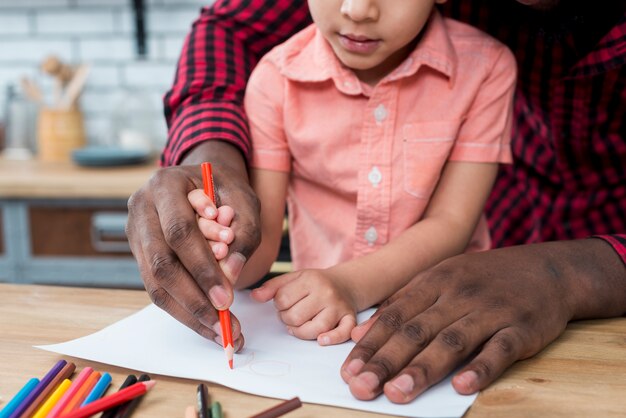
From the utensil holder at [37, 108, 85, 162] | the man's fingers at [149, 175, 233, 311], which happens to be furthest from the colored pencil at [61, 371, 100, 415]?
the utensil holder at [37, 108, 85, 162]

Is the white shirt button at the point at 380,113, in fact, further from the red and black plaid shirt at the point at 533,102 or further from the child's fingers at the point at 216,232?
the child's fingers at the point at 216,232

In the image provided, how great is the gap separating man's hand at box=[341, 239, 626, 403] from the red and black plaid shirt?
13.6 inches

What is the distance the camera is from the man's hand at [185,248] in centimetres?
60

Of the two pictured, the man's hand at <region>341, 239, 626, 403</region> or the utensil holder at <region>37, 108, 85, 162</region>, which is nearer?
the man's hand at <region>341, 239, 626, 403</region>

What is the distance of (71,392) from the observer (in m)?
0.51

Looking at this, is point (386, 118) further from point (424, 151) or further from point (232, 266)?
point (232, 266)

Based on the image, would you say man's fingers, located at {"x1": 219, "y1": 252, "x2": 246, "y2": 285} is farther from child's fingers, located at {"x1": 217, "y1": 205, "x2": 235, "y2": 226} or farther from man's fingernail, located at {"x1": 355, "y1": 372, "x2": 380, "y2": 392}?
man's fingernail, located at {"x1": 355, "y1": 372, "x2": 380, "y2": 392}

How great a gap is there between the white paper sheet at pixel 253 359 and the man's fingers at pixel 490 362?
0.01m

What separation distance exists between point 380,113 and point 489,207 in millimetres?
518

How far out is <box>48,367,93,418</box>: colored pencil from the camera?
49 centimetres

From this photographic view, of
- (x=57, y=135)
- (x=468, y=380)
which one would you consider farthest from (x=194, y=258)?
(x=57, y=135)

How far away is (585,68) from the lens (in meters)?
1.01

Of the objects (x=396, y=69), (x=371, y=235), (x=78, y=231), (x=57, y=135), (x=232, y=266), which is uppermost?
(x=396, y=69)

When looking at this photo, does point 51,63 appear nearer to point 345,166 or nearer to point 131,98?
point 131,98
